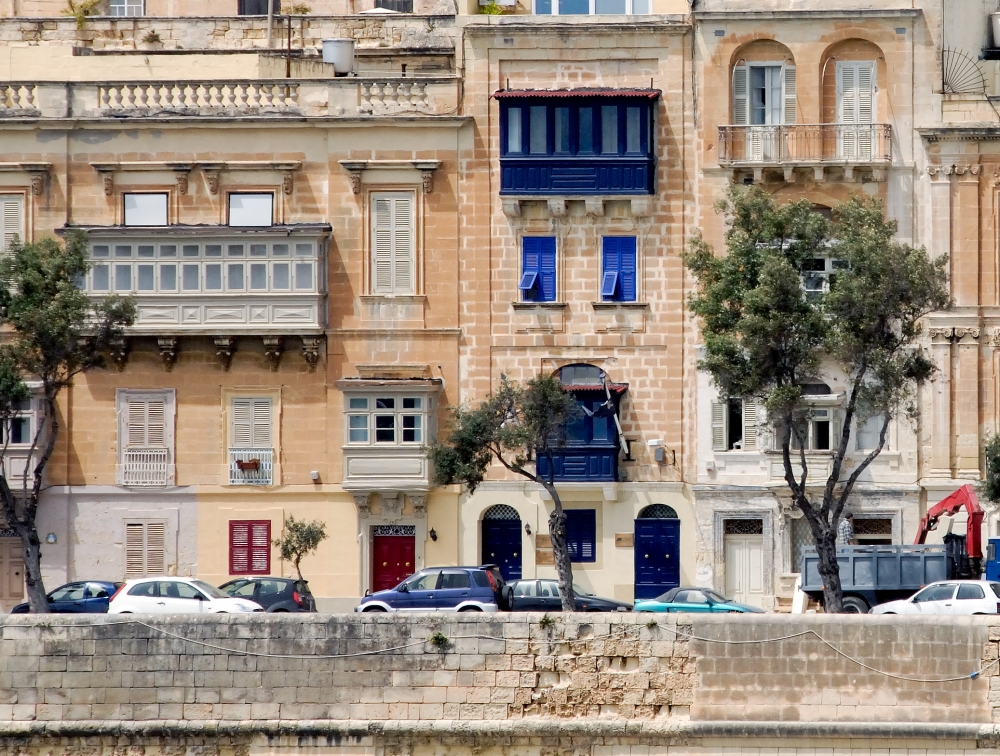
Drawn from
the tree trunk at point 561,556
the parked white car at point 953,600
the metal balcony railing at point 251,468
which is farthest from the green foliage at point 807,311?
the metal balcony railing at point 251,468

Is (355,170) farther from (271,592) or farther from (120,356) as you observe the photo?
(271,592)

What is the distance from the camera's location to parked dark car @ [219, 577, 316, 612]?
41.2 metres

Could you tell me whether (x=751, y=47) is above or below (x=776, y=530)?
above

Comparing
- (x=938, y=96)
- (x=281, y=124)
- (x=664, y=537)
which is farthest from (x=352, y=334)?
(x=938, y=96)

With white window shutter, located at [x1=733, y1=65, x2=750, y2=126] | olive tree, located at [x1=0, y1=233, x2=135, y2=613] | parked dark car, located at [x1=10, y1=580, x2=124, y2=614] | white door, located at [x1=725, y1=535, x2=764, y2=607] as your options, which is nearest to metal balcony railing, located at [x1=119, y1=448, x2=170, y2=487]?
parked dark car, located at [x1=10, y1=580, x2=124, y2=614]

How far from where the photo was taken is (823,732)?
94.3 feet

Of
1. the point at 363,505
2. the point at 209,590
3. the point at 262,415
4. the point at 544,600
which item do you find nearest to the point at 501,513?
the point at 363,505

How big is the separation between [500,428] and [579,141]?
7552mm

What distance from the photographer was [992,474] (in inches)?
1757

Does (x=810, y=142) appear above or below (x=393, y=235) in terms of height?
above

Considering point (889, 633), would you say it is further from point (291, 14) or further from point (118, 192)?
point (291, 14)

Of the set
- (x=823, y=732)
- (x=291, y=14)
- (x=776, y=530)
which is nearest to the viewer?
(x=823, y=732)

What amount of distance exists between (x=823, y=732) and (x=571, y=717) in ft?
10.8

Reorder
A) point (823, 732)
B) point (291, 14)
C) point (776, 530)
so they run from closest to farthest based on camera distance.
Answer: point (823, 732), point (776, 530), point (291, 14)
